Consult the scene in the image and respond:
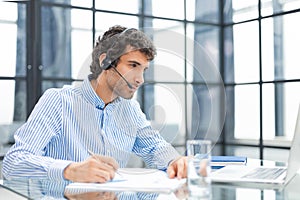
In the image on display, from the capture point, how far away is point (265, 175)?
3.85 feet

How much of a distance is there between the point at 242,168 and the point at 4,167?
0.69m

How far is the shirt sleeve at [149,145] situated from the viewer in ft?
4.65

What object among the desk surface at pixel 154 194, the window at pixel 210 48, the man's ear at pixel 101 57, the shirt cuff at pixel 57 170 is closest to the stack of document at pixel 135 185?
the desk surface at pixel 154 194

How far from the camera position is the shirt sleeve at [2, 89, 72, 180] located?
3.94 feet

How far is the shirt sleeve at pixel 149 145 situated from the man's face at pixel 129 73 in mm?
199

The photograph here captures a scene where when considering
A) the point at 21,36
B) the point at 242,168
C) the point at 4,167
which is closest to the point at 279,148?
the point at 21,36

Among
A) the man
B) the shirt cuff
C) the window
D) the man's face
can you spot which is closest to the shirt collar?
the man

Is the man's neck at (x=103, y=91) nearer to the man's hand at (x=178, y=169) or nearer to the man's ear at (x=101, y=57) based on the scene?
the man's ear at (x=101, y=57)

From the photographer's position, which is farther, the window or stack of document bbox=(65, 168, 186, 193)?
the window

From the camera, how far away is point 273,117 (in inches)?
149

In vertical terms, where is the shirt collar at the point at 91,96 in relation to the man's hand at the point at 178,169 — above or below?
above

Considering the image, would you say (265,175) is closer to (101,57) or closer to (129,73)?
(129,73)

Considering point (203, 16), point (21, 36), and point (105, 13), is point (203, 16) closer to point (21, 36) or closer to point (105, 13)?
point (105, 13)

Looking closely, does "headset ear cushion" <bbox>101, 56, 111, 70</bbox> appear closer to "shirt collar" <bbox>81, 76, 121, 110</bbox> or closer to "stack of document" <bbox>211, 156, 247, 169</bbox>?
"shirt collar" <bbox>81, 76, 121, 110</bbox>
